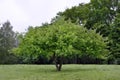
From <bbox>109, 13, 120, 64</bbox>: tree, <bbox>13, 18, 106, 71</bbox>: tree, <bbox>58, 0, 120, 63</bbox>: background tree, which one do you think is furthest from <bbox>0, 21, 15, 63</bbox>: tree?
<bbox>13, 18, 106, 71</bbox>: tree

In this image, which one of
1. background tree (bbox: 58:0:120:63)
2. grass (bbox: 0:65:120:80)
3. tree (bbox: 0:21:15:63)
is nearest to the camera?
grass (bbox: 0:65:120:80)

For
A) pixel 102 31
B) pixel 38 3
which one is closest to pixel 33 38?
pixel 38 3

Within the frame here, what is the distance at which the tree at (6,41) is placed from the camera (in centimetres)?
4353

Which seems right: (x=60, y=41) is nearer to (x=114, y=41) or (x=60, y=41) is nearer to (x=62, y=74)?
(x=62, y=74)

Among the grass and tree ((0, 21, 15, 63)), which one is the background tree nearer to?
tree ((0, 21, 15, 63))

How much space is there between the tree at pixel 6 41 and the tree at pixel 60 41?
904 inches

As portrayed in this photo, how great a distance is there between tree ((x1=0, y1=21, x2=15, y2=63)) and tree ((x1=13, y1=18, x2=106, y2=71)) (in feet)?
75.4

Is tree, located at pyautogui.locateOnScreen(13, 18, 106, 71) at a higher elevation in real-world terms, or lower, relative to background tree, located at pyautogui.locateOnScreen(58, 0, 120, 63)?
lower

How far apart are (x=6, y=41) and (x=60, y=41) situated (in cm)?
2907

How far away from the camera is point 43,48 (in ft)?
66.2

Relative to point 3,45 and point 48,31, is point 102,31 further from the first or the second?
point 48,31

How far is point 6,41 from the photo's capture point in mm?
47469

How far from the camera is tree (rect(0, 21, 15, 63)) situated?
4353 cm

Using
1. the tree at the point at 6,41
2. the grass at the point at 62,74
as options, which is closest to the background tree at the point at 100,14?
the tree at the point at 6,41
